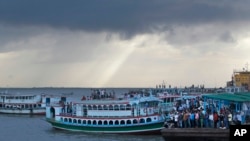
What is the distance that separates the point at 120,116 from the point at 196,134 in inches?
688

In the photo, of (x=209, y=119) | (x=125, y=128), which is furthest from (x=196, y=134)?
(x=125, y=128)

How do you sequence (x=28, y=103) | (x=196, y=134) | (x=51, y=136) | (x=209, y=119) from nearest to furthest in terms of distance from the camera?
1. (x=196, y=134)
2. (x=209, y=119)
3. (x=51, y=136)
4. (x=28, y=103)

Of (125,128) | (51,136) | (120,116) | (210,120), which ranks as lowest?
(51,136)

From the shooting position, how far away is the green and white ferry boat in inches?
2015

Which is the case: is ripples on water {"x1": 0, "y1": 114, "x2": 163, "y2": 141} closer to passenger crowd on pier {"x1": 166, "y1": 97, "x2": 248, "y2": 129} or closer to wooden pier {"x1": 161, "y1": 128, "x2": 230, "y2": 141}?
passenger crowd on pier {"x1": 166, "y1": 97, "x2": 248, "y2": 129}

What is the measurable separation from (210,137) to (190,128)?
175 cm

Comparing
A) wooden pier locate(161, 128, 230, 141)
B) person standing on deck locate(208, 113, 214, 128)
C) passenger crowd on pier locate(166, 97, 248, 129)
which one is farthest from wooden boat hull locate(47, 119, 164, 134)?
person standing on deck locate(208, 113, 214, 128)

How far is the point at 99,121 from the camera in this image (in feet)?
177

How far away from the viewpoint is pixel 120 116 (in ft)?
173

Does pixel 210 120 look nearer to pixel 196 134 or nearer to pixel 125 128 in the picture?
pixel 196 134

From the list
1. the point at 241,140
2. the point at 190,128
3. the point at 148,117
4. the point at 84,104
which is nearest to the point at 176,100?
the point at 148,117

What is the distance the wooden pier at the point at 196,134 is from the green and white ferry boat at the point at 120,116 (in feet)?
→ 41.5

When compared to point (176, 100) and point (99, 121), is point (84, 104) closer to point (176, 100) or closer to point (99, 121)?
point (99, 121)

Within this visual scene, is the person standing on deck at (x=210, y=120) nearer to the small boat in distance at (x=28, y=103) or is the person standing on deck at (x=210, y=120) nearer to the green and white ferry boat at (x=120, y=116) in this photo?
the green and white ferry boat at (x=120, y=116)
